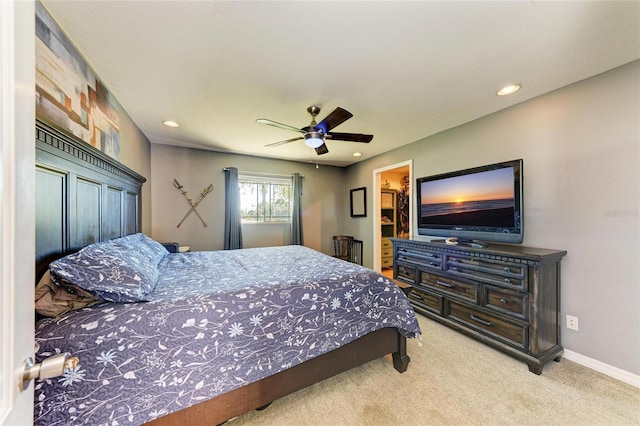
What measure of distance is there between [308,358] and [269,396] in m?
0.32

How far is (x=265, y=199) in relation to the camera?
15.2ft

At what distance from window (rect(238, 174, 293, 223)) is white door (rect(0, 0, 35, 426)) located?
12.6 ft

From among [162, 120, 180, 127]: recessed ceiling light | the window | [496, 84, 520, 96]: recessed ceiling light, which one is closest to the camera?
[496, 84, 520, 96]: recessed ceiling light

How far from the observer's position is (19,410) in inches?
20.2

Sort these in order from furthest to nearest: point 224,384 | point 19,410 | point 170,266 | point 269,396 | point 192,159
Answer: point 192,159, point 170,266, point 269,396, point 224,384, point 19,410

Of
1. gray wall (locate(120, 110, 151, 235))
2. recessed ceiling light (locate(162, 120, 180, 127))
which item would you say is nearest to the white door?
gray wall (locate(120, 110, 151, 235))

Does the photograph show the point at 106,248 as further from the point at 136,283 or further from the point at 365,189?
the point at 365,189

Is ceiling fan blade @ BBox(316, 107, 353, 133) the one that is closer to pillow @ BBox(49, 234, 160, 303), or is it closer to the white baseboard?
pillow @ BBox(49, 234, 160, 303)

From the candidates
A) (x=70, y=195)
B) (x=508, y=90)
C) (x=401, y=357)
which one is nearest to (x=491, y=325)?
(x=401, y=357)

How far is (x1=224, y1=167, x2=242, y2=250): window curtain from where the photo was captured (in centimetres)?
404

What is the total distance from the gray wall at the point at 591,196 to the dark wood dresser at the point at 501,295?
0.19 meters

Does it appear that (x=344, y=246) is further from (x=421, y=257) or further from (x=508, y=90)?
(x=508, y=90)

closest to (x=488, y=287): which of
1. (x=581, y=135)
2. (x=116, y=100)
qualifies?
(x=581, y=135)

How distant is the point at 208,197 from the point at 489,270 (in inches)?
160
